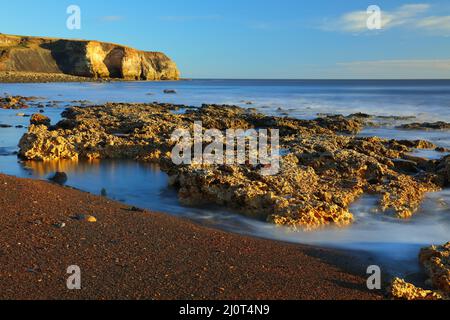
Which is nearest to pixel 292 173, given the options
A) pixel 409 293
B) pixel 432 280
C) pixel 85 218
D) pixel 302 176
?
pixel 302 176

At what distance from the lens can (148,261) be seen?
591cm

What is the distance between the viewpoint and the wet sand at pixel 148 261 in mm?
5148

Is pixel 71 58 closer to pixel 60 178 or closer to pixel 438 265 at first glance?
pixel 60 178

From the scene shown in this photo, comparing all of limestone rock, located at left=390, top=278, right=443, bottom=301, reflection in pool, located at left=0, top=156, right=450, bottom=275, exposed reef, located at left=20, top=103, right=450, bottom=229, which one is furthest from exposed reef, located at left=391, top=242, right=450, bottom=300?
exposed reef, located at left=20, top=103, right=450, bottom=229

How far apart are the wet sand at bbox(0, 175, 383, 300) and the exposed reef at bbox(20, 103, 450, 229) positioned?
1511mm

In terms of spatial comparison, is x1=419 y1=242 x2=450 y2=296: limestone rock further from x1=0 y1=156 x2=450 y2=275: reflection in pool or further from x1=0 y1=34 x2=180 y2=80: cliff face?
x1=0 y1=34 x2=180 y2=80: cliff face

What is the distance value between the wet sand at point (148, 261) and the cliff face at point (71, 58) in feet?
354

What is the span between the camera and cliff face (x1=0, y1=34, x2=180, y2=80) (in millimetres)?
106031

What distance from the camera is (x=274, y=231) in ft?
26.0
